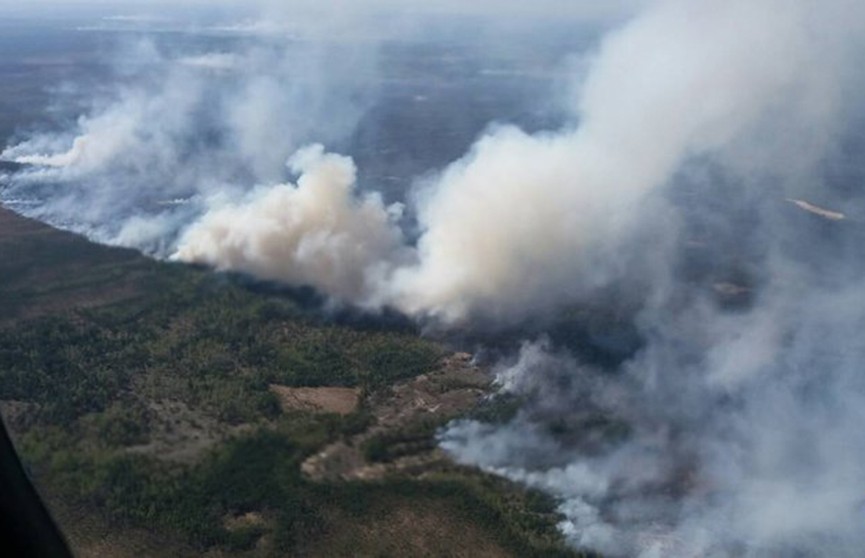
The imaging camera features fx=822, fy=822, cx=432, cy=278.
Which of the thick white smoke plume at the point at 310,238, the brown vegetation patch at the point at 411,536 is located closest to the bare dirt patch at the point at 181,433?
the brown vegetation patch at the point at 411,536

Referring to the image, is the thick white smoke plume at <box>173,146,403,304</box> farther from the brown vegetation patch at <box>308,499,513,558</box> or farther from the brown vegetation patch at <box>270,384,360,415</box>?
the brown vegetation patch at <box>308,499,513,558</box>

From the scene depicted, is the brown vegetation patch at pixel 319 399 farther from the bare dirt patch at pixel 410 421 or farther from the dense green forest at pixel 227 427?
the bare dirt patch at pixel 410 421

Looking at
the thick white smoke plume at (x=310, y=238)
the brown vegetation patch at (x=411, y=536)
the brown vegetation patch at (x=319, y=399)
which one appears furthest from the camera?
the thick white smoke plume at (x=310, y=238)

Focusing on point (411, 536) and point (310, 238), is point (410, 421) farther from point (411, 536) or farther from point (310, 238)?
point (310, 238)

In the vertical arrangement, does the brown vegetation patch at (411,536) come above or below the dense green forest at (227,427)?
below

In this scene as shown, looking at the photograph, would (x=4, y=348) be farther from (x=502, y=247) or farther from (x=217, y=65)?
(x=217, y=65)

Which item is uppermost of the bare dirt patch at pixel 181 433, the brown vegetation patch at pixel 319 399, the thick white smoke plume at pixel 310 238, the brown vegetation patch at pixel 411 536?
the thick white smoke plume at pixel 310 238

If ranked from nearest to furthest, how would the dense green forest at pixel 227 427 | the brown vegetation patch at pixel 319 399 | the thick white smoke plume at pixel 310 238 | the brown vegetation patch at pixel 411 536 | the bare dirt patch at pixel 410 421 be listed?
the dense green forest at pixel 227 427, the brown vegetation patch at pixel 411 536, the bare dirt patch at pixel 410 421, the brown vegetation patch at pixel 319 399, the thick white smoke plume at pixel 310 238

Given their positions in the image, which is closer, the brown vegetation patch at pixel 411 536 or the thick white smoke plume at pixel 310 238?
the brown vegetation patch at pixel 411 536

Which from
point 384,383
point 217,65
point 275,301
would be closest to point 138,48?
point 217,65
